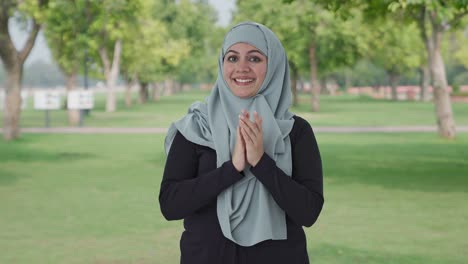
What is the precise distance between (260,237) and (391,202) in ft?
30.2

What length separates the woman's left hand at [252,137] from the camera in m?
A: 3.16

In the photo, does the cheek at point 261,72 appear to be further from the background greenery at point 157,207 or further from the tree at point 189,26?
the tree at point 189,26

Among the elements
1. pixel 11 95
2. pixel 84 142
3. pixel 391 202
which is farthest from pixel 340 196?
pixel 11 95

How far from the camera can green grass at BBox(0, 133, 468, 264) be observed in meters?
8.73

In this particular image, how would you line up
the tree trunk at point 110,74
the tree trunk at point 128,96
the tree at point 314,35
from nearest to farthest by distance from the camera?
the tree at point 314,35, the tree trunk at point 110,74, the tree trunk at point 128,96

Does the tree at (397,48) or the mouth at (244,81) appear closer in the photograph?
the mouth at (244,81)

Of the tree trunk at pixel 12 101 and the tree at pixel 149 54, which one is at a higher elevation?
the tree at pixel 149 54

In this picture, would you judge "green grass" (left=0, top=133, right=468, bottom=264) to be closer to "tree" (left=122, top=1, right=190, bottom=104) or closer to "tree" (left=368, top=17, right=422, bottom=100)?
"tree" (left=122, top=1, right=190, bottom=104)

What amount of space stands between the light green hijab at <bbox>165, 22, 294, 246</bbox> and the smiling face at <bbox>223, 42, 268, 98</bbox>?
2cm

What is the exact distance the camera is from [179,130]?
3.40 metres

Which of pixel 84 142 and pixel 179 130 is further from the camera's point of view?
pixel 84 142

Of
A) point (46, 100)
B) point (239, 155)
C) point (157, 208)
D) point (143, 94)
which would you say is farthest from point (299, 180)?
point (143, 94)

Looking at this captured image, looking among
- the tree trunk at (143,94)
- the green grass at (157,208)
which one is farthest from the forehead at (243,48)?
the tree trunk at (143,94)

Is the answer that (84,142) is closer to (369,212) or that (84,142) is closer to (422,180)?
(422,180)
